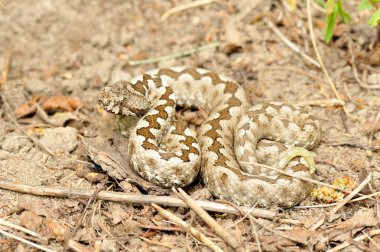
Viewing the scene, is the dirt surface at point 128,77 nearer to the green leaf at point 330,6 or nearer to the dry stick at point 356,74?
the dry stick at point 356,74

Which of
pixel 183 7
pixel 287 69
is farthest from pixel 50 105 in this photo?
pixel 287 69

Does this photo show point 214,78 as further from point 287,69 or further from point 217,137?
point 217,137

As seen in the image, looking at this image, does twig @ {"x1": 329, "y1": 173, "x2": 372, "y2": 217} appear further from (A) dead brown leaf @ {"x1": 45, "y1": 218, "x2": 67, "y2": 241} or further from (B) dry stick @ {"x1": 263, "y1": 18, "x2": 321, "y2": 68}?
(A) dead brown leaf @ {"x1": 45, "y1": 218, "x2": 67, "y2": 241}

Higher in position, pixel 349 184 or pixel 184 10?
pixel 184 10

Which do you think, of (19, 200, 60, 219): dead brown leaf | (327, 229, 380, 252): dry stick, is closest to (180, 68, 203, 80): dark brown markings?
(19, 200, 60, 219): dead brown leaf

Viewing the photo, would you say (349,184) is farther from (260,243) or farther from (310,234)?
(260,243)

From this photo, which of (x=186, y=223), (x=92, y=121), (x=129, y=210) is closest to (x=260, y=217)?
(x=186, y=223)
